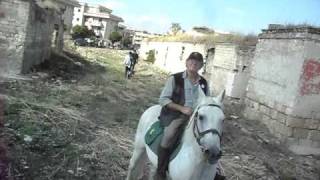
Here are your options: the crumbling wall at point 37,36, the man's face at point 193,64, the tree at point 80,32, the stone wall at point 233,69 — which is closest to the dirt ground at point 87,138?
the crumbling wall at point 37,36

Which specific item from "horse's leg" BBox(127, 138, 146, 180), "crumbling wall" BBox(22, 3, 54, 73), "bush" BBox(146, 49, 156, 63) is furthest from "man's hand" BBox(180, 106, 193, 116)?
"bush" BBox(146, 49, 156, 63)

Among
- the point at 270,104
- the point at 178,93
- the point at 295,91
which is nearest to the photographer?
the point at 178,93

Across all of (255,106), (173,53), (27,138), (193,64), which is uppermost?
(193,64)

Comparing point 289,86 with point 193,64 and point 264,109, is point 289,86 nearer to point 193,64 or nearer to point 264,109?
point 264,109

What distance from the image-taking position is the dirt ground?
682 centimetres

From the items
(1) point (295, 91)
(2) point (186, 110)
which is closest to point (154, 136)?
(2) point (186, 110)

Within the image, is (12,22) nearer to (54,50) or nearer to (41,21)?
(41,21)

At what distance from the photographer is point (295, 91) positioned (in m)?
11.5

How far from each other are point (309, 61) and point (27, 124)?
711 cm

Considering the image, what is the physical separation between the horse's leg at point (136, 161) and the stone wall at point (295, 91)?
21.9 ft

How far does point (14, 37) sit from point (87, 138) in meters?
7.98

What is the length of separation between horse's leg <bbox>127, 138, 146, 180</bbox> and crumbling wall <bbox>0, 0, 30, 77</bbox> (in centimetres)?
1010

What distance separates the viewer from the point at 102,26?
341 ft

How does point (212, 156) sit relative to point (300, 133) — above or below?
above
